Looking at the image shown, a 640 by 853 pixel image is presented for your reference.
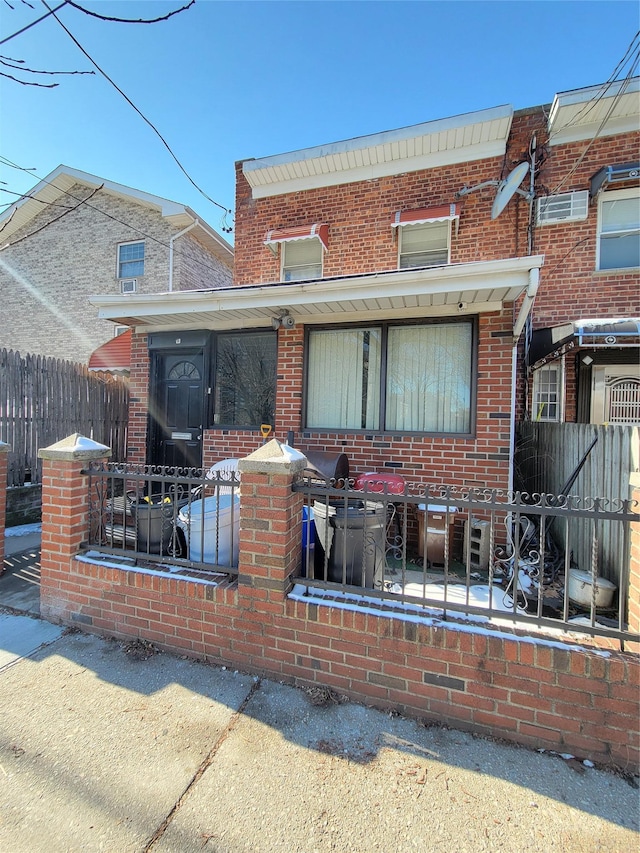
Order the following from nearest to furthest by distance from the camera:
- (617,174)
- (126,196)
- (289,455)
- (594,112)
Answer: (289,455) < (617,174) < (594,112) < (126,196)

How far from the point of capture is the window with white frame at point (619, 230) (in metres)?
5.85

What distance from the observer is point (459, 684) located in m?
2.03

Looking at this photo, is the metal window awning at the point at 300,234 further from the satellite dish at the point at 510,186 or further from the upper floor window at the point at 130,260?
the upper floor window at the point at 130,260

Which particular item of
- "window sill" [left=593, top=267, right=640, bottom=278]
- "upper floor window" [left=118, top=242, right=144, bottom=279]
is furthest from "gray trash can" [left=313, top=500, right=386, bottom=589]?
"upper floor window" [left=118, top=242, right=144, bottom=279]

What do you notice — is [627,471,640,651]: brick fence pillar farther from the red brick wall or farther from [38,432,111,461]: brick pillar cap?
[38,432,111,461]: brick pillar cap

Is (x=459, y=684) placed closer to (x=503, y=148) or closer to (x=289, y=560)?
(x=289, y=560)

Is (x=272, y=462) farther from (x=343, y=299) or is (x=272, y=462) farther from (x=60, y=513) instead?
(x=343, y=299)

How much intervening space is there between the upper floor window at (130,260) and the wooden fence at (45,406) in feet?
17.4

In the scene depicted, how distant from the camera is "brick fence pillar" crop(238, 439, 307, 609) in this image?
237 centimetres

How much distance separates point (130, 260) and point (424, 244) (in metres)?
9.11

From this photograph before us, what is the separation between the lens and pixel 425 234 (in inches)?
244

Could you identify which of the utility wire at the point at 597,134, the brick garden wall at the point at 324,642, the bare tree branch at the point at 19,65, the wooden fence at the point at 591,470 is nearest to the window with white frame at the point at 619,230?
the utility wire at the point at 597,134

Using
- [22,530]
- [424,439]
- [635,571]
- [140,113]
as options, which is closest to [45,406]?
[22,530]

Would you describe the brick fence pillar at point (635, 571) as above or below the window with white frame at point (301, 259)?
below
